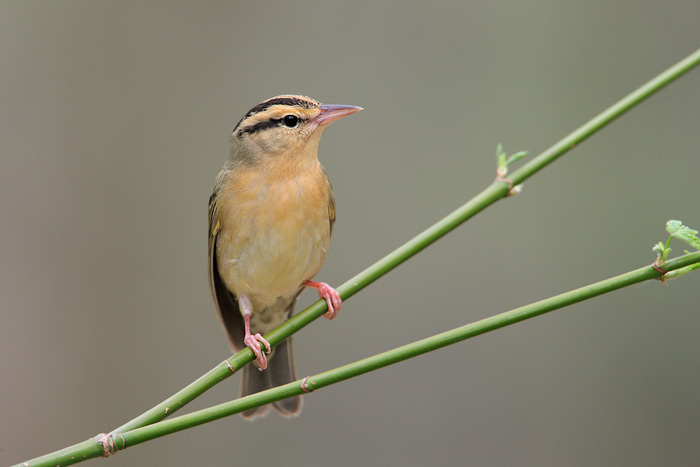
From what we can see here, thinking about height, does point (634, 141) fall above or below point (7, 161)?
below

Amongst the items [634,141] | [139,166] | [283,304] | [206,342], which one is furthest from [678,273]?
[139,166]

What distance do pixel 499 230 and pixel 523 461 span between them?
178cm

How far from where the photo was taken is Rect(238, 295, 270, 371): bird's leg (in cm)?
288

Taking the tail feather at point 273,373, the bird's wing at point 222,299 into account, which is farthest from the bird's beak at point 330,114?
the tail feather at point 273,373

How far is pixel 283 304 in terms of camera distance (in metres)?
3.76

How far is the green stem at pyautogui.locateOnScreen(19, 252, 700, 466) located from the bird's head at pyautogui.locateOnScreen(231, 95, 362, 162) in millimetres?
1473

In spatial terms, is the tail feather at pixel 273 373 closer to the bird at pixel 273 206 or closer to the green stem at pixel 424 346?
the bird at pixel 273 206

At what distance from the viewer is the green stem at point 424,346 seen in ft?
6.08

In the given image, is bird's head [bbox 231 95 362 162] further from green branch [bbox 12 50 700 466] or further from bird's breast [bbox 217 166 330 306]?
green branch [bbox 12 50 700 466]

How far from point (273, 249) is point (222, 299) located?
68 centimetres

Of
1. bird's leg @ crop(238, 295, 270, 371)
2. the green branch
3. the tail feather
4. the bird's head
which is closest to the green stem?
the green branch

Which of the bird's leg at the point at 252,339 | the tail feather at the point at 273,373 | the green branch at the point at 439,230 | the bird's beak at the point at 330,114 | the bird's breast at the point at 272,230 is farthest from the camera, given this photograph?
the tail feather at the point at 273,373

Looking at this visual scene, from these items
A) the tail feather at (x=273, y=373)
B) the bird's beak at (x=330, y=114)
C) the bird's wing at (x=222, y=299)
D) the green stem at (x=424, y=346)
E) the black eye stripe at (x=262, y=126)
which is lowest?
the green stem at (x=424, y=346)

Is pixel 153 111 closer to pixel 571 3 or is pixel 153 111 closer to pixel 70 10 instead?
Answer: pixel 70 10
